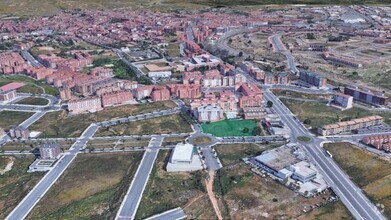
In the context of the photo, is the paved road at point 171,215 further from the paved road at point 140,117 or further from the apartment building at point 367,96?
the apartment building at point 367,96

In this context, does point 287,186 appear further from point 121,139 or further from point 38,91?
point 38,91

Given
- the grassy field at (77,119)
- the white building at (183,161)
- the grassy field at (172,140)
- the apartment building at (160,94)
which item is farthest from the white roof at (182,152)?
the apartment building at (160,94)

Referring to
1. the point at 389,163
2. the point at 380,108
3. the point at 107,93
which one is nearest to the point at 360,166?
the point at 389,163

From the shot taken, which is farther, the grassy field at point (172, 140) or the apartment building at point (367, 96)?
the apartment building at point (367, 96)

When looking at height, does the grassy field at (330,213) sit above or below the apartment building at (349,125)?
below

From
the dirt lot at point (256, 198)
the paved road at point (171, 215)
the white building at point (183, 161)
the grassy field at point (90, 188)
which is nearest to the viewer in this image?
the paved road at point (171, 215)

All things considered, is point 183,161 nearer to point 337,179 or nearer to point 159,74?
point 337,179

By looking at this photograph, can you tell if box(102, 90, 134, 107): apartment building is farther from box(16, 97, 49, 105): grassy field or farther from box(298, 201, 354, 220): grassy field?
box(298, 201, 354, 220): grassy field

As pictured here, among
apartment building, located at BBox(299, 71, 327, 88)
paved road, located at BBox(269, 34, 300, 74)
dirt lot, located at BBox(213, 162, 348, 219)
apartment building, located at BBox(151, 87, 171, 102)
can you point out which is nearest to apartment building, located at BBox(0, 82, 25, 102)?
apartment building, located at BBox(151, 87, 171, 102)
